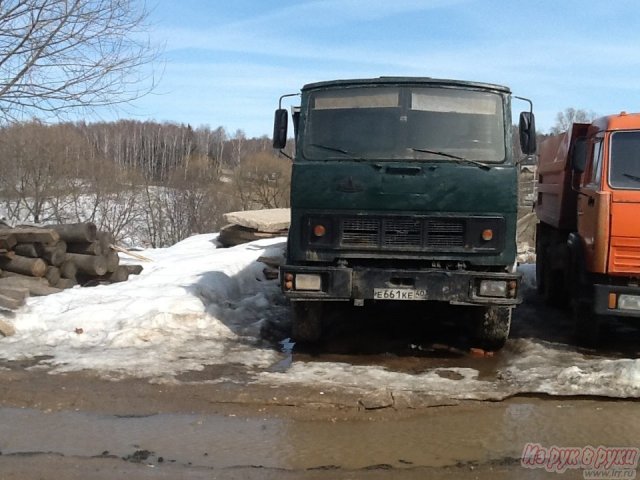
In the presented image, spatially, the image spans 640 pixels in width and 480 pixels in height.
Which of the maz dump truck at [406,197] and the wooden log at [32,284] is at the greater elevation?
the maz dump truck at [406,197]

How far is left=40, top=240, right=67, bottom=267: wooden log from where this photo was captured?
9.29 m

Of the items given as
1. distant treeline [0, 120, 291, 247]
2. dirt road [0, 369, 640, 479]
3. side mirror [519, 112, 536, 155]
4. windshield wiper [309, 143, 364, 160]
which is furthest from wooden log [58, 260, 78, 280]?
distant treeline [0, 120, 291, 247]

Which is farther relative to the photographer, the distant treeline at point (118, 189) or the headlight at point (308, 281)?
the distant treeline at point (118, 189)

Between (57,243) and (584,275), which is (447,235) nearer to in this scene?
(584,275)

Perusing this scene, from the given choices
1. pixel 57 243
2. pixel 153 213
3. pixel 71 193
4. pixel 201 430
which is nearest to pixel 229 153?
pixel 153 213

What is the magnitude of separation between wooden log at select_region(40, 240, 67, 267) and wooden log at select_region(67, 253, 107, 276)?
0.21 meters

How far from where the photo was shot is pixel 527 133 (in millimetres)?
7340

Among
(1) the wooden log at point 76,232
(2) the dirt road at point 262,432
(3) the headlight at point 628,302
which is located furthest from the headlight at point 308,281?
(1) the wooden log at point 76,232

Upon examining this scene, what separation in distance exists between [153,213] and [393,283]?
2777 cm

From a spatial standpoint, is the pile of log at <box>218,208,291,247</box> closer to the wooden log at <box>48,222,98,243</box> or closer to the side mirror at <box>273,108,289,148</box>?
the wooden log at <box>48,222,98,243</box>

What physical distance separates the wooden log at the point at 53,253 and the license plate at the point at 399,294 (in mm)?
4924

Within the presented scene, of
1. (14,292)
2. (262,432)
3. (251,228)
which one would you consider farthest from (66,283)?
(262,432)

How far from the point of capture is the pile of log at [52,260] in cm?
888

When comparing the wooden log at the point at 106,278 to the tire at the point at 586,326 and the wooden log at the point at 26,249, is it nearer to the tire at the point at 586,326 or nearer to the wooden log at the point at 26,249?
the wooden log at the point at 26,249
